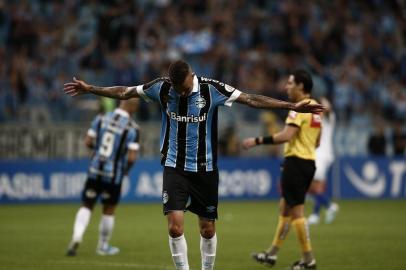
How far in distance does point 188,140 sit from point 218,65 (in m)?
16.6

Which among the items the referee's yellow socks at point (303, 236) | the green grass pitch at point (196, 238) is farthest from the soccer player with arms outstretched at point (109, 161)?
the referee's yellow socks at point (303, 236)

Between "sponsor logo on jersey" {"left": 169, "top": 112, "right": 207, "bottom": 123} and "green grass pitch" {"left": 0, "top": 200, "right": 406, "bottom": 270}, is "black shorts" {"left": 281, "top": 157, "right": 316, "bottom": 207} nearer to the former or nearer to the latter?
"green grass pitch" {"left": 0, "top": 200, "right": 406, "bottom": 270}

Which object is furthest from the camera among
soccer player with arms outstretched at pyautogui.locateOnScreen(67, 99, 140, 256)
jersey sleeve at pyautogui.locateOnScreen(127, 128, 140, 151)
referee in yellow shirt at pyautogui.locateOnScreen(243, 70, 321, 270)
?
jersey sleeve at pyautogui.locateOnScreen(127, 128, 140, 151)

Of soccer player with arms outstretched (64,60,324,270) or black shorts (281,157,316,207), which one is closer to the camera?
soccer player with arms outstretched (64,60,324,270)

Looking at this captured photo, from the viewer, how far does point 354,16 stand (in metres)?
30.0

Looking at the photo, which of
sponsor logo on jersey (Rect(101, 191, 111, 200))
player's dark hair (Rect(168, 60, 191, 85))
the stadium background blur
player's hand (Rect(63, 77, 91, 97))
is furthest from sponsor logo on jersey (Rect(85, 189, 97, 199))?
the stadium background blur

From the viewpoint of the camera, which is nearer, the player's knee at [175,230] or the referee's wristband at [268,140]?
the player's knee at [175,230]

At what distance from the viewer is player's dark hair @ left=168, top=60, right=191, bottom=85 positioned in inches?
356

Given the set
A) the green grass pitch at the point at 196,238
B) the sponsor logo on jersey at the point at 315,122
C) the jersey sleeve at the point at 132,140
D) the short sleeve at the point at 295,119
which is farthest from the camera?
the jersey sleeve at the point at 132,140

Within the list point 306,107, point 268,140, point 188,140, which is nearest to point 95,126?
point 268,140

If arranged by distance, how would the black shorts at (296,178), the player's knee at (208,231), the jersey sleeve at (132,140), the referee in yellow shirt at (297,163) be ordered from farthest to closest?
the jersey sleeve at (132,140)
the black shorts at (296,178)
the referee in yellow shirt at (297,163)
the player's knee at (208,231)

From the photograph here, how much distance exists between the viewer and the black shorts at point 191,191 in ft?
31.0

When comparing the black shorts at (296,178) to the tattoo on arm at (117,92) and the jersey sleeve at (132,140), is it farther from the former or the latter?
the tattoo on arm at (117,92)

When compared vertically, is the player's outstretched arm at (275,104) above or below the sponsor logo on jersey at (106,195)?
above
